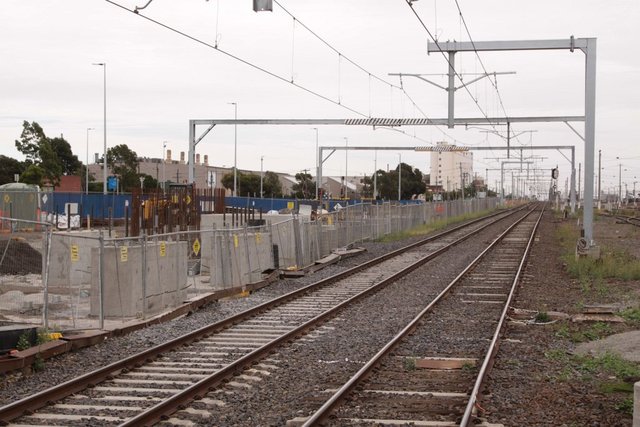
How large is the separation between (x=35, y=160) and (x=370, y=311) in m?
59.0

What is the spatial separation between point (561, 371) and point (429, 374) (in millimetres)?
1786

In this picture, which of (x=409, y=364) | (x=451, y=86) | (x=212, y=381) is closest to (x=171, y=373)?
(x=212, y=381)

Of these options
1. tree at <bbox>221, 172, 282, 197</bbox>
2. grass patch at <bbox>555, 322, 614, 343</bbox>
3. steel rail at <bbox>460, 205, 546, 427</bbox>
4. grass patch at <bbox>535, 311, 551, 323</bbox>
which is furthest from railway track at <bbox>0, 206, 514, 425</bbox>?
tree at <bbox>221, 172, 282, 197</bbox>

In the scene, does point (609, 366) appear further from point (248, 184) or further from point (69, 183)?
point (248, 184)

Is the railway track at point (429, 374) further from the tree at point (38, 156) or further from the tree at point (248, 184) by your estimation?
the tree at point (248, 184)

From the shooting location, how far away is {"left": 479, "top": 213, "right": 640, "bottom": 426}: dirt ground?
8867mm

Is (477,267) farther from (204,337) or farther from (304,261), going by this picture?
(204,337)

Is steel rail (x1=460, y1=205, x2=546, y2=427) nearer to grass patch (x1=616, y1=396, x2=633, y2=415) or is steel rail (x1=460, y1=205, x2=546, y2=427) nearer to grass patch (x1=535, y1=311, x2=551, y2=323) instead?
grass patch (x1=535, y1=311, x2=551, y2=323)

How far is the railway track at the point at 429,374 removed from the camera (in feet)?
28.5

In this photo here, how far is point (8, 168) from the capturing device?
83188mm

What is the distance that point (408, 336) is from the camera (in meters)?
14.1

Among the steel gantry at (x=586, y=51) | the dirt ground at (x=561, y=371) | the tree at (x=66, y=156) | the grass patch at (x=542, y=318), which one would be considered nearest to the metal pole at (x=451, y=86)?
the steel gantry at (x=586, y=51)

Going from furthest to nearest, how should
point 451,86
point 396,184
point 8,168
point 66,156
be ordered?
point 396,184, point 66,156, point 8,168, point 451,86

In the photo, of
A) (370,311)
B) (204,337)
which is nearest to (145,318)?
(204,337)
